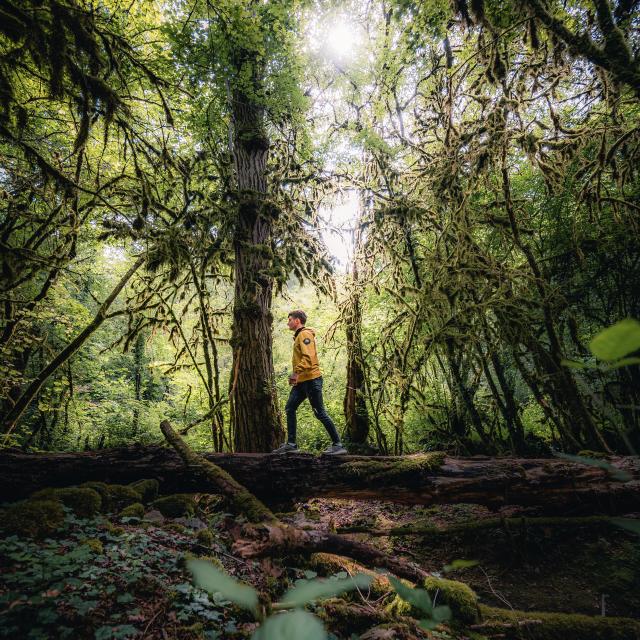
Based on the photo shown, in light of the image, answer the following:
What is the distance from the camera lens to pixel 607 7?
3.02 meters

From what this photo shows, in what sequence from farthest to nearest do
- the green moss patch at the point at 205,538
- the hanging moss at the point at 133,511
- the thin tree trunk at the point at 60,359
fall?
the thin tree trunk at the point at 60,359, the hanging moss at the point at 133,511, the green moss patch at the point at 205,538

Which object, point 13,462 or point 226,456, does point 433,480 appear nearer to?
point 226,456

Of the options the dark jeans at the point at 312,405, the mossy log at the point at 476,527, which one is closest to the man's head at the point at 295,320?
the dark jeans at the point at 312,405

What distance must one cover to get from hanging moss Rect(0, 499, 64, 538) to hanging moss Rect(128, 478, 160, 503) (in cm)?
102

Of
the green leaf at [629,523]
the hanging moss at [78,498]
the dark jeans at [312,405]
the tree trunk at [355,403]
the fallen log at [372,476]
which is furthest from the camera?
the tree trunk at [355,403]

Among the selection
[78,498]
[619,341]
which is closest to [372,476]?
[78,498]

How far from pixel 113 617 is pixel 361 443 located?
7.04m

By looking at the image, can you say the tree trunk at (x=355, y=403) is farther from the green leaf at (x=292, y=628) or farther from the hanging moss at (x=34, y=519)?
the green leaf at (x=292, y=628)

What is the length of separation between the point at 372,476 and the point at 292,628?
3.99 m

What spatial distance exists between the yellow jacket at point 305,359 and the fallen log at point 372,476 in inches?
55.7

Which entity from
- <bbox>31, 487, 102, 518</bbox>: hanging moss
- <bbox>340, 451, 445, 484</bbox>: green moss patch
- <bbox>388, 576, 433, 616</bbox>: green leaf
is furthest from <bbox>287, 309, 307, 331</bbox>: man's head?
<bbox>388, 576, 433, 616</bbox>: green leaf

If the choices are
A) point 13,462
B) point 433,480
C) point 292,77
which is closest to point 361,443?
point 433,480

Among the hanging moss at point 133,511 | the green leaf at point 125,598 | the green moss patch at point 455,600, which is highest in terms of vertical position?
the hanging moss at point 133,511

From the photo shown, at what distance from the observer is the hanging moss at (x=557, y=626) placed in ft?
8.50
